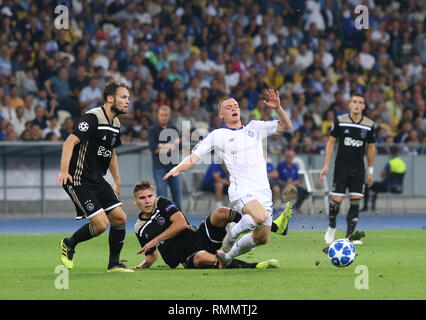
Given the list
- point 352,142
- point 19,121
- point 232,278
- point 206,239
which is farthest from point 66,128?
point 232,278

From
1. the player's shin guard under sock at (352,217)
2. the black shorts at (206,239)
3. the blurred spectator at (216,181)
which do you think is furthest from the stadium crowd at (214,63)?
the black shorts at (206,239)

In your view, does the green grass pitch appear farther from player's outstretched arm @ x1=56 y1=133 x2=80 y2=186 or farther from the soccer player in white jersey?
player's outstretched arm @ x1=56 y1=133 x2=80 y2=186

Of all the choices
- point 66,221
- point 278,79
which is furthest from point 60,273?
point 278,79

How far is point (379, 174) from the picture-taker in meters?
21.5

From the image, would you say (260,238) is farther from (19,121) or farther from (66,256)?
(19,121)

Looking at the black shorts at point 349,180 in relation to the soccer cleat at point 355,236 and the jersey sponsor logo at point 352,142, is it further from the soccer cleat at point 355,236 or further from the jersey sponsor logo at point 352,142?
the soccer cleat at point 355,236

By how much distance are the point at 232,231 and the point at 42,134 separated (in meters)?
10.6

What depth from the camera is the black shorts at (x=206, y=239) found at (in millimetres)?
10602

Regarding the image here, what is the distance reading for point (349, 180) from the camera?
14773 millimetres

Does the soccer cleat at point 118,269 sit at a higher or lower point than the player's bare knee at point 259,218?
lower

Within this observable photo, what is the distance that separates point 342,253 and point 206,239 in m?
1.55

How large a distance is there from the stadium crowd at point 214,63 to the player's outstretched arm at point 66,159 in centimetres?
1021

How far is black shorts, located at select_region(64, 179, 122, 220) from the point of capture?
32.4 ft
